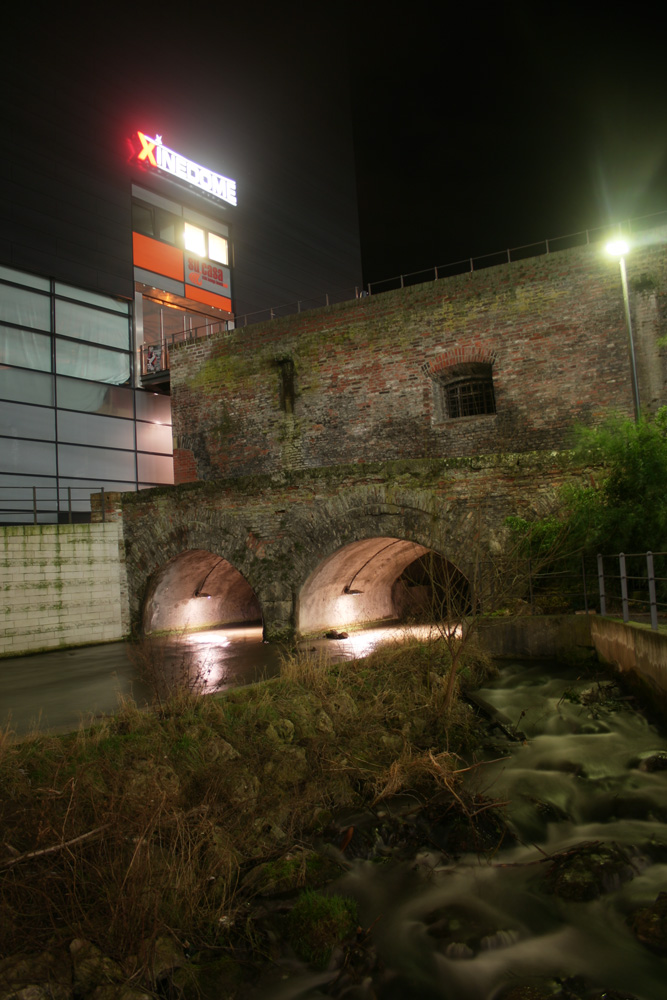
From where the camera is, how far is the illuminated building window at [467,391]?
16.5 meters

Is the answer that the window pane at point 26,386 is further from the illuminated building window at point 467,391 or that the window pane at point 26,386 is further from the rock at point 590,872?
the rock at point 590,872

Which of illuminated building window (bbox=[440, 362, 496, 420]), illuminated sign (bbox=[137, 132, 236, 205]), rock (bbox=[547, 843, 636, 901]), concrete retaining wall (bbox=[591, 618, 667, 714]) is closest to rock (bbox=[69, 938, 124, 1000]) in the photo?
rock (bbox=[547, 843, 636, 901])

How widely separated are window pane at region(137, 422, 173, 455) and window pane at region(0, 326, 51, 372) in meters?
3.41

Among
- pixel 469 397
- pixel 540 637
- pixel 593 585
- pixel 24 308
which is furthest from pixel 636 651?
pixel 24 308

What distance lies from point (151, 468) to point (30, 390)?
14.2ft

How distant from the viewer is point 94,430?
1983cm

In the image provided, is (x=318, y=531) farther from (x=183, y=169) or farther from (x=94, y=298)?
(x=183, y=169)

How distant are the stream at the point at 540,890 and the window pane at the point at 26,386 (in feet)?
51.7

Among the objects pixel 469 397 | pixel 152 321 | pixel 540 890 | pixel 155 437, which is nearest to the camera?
pixel 540 890

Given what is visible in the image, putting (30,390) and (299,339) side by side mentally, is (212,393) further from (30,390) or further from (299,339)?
(30,390)

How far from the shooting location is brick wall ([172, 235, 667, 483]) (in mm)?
14836

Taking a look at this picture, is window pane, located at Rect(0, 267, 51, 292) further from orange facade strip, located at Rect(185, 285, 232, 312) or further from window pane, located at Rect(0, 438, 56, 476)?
orange facade strip, located at Rect(185, 285, 232, 312)

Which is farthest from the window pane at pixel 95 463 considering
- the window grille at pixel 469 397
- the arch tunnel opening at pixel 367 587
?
the window grille at pixel 469 397

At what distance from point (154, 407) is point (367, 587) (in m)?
10.4
